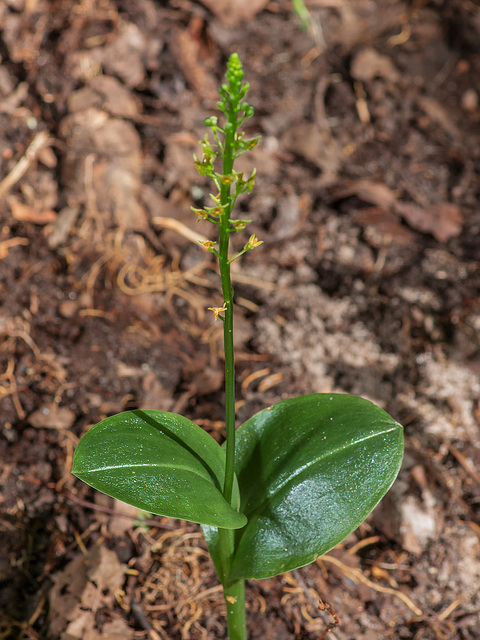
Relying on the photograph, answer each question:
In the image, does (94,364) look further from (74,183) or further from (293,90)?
(293,90)

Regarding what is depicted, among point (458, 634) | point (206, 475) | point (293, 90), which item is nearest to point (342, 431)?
point (206, 475)

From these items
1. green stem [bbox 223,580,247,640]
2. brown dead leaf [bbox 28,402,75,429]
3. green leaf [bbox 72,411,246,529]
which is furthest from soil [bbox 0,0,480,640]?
green leaf [bbox 72,411,246,529]

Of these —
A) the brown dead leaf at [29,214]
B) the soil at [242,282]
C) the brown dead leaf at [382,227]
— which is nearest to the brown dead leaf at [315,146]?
the soil at [242,282]

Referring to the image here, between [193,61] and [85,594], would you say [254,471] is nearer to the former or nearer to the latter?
[85,594]

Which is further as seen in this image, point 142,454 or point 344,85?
point 344,85

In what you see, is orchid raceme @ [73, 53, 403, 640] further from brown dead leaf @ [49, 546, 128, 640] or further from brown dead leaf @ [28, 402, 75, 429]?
brown dead leaf @ [28, 402, 75, 429]

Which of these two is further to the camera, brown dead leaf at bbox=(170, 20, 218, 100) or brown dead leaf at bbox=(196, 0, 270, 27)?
brown dead leaf at bbox=(196, 0, 270, 27)

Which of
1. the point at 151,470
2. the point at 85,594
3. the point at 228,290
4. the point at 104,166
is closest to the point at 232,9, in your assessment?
the point at 104,166
